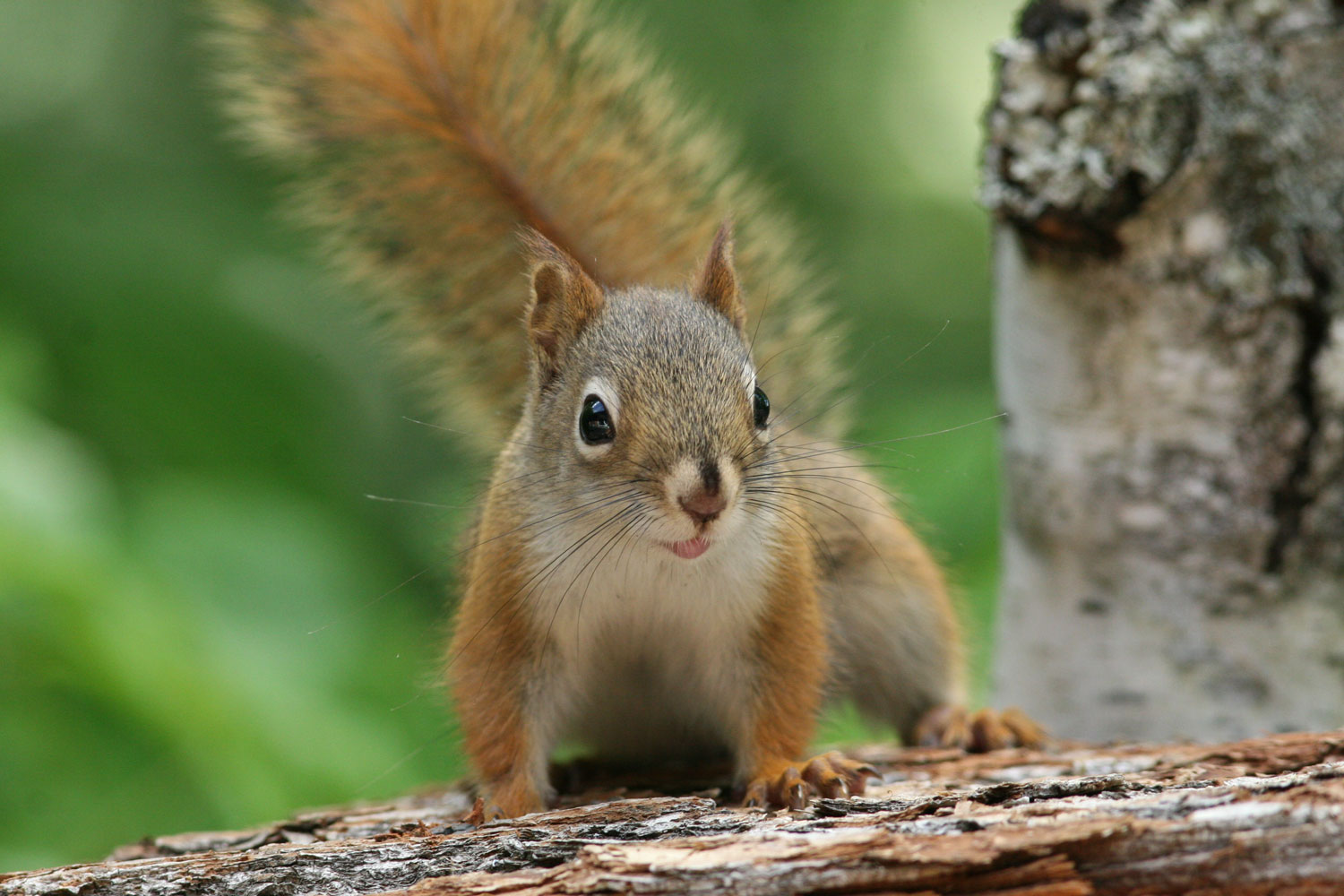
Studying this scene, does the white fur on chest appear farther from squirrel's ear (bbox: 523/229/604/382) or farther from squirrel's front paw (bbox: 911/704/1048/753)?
squirrel's front paw (bbox: 911/704/1048/753)

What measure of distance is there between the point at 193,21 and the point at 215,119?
344 millimetres

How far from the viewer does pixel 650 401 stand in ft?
5.01

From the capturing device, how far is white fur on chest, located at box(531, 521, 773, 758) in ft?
5.30

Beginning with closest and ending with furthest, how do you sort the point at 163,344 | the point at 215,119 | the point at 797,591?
the point at 797,591, the point at 163,344, the point at 215,119

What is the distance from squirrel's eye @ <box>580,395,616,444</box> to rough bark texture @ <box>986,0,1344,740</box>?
0.70 meters

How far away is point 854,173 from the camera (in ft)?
12.5

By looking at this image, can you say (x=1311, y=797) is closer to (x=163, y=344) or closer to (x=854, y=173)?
(x=163, y=344)

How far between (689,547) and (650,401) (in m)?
0.19

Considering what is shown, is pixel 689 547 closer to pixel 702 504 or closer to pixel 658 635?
pixel 702 504

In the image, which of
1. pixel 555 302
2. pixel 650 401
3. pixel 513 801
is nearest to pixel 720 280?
pixel 555 302

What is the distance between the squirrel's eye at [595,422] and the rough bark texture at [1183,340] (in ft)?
2.30

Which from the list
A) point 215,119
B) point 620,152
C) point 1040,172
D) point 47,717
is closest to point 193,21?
point 215,119

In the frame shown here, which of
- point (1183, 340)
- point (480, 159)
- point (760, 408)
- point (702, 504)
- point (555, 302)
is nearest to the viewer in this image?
point (702, 504)

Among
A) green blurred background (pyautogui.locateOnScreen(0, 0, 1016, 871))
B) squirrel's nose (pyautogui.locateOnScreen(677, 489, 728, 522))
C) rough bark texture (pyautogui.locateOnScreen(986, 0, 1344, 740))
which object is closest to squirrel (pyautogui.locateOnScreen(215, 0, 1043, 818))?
squirrel's nose (pyautogui.locateOnScreen(677, 489, 728, 522))
